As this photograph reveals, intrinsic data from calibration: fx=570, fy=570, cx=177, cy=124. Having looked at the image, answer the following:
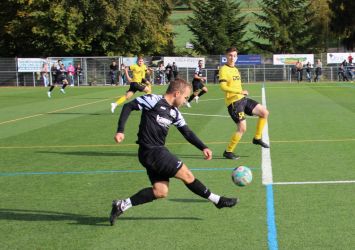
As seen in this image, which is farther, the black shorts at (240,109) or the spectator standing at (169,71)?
the spectator standing at (169,71)

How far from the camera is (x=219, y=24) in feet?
201

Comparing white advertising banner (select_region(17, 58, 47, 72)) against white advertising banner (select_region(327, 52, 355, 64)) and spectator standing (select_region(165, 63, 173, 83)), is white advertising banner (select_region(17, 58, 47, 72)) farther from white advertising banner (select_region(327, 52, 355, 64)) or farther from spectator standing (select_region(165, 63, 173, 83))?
white advertising banner (select_region(327, 52, 355, 64))

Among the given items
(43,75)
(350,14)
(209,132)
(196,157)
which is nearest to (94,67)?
(43,75)

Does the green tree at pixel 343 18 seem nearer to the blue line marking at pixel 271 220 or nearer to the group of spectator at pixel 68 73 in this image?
the group of spectator at pixel 68 73

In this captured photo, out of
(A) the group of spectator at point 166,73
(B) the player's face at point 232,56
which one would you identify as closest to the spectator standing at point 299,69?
(A) the group of spectator at point 166,73

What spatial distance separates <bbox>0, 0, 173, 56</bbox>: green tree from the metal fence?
3.37m

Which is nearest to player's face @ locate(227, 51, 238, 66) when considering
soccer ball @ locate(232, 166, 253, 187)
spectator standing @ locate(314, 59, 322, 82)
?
soccer ball @ locate(232, 166, 253, 187)

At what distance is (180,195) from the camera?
746cm

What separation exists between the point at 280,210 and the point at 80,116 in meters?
13.2

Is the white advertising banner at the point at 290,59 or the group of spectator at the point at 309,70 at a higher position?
the white advertising banner at the point at 290,59

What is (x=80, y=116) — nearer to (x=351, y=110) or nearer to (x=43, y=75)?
(x=351, y=110)

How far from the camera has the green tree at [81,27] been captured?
49969mm

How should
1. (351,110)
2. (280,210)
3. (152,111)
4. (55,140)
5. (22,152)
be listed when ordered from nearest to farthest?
1. (152,111)
2. (280,210)
3. (22,152)
4. (55,140)
5. (351,110)

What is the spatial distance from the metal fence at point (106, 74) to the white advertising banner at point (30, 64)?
0.57 metres
